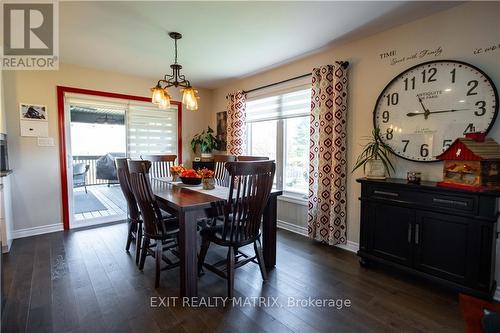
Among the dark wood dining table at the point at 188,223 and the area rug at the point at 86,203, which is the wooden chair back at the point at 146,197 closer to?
the dark wood dining table at the point at 188,223

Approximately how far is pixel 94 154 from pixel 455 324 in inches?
293

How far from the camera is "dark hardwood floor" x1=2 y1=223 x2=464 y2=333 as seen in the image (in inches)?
67.8

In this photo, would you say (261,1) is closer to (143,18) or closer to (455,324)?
(143,18)

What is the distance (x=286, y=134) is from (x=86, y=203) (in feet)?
13.9

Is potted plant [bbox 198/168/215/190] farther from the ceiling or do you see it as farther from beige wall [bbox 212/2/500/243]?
beige wall [bbox 212/2/500/243]

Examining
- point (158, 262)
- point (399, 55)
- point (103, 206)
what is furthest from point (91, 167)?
point (399, 55)

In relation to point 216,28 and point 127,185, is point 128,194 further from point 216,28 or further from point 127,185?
point 216,28

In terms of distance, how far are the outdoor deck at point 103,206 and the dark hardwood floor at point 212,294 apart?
45.6 inches

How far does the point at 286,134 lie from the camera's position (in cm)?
385

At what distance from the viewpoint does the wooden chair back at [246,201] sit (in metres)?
1.91

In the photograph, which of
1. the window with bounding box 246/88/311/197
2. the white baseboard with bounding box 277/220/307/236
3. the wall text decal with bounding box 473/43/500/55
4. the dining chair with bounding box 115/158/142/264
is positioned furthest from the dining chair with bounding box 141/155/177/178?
the wall text decal with bounding box 473/43/500/55

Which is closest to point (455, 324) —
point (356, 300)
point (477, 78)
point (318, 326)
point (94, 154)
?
point (356, 300)

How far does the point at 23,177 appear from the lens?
3.37 metres

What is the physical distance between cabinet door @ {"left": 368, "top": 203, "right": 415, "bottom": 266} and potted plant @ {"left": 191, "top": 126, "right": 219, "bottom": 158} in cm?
304
